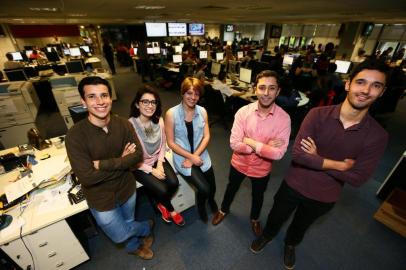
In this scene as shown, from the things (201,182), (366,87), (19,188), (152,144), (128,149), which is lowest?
(201,182)

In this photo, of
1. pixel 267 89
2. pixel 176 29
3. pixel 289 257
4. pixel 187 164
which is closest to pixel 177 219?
pixel 187 164

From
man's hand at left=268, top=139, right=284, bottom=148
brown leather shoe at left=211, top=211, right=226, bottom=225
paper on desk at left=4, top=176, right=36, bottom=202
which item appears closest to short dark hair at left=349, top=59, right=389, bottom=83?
man's hand at left=268, top=139, right=284, bottom=148

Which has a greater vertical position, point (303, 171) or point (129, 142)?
point (129, 142)

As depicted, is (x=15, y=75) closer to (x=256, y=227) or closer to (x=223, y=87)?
(x=223, y=87)

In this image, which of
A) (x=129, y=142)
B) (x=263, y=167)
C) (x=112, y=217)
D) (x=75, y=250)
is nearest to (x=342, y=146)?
(x=263, y=167)

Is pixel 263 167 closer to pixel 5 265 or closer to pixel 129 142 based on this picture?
pixel 129 142

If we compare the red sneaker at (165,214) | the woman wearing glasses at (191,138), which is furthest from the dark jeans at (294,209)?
the red sneaker at (165,214)

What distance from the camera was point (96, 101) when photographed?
52.6 inches

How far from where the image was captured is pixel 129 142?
159 cm

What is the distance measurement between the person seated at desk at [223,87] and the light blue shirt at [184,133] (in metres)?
2.64

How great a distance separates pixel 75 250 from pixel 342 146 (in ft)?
Answer: 7.76

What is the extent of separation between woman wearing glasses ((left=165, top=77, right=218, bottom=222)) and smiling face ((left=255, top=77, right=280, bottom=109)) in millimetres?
576

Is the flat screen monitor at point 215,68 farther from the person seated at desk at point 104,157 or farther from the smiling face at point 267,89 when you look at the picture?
the person seated at desk at point 104,157

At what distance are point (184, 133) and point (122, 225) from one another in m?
1.00
